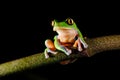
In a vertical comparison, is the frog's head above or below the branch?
above

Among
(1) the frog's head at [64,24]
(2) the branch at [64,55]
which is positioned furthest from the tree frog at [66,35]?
(2) the branch at [64,55]

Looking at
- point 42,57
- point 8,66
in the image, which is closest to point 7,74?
point 8,66

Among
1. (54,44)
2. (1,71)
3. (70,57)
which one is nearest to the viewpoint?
(70,57)

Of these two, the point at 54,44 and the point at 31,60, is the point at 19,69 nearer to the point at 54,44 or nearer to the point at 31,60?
the point at 31,60

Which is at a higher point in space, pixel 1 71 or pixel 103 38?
pixel 103 38

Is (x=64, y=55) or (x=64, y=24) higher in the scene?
(x=64, y=24)

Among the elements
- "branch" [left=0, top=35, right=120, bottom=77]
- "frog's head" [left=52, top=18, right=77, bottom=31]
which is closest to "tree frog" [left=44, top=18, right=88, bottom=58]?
"frog's head" [left=52, top=18, right=77, bottom=31]

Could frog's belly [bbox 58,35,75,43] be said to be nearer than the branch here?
No

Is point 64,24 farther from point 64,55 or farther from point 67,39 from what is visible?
point 64,55

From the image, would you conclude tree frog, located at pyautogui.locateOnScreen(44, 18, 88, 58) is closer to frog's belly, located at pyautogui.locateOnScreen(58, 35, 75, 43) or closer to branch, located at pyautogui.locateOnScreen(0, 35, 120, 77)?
frog's belly, located at pyautogui.locateOnScreen(58, 35, 75, 43)

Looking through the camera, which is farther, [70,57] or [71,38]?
[71,38]

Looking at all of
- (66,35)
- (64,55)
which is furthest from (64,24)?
(64,55)
